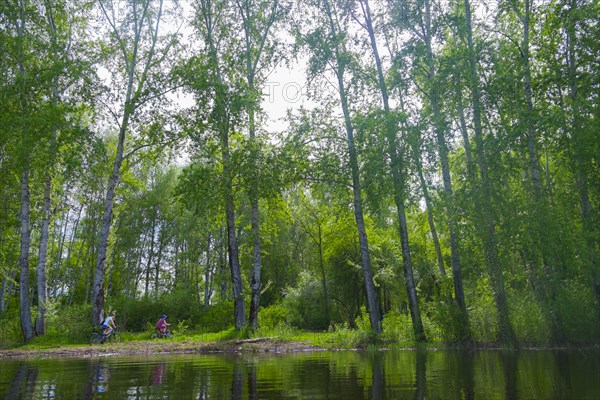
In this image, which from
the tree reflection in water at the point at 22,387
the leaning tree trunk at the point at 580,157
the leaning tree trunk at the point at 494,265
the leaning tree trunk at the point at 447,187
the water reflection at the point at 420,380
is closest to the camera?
the water reflection at the point at 420,380

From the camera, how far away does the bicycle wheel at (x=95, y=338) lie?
2064cm

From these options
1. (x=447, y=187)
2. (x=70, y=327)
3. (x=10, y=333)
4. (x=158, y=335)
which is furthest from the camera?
(x=158, y=335)

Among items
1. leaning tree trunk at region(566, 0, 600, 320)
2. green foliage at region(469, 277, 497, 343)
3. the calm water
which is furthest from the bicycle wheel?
leaning tree trunk at region(566, 0, 600, 320)

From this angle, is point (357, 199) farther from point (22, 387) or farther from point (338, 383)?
point (22, 387)

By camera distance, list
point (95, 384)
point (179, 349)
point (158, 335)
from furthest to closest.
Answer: point (158, 335)
point (179, 349)
point (95, 384)

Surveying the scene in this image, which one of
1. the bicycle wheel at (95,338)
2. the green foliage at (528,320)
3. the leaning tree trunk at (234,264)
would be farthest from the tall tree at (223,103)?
the green foliage at (528,320)

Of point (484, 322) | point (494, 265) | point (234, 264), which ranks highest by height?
point (234, 264)

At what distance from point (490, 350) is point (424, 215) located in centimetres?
1560

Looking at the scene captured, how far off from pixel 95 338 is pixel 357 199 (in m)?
13.7

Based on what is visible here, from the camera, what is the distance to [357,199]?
20156 millimetres

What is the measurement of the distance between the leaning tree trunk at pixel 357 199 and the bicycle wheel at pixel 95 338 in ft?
40.7

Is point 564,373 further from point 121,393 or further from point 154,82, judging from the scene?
point 154,82

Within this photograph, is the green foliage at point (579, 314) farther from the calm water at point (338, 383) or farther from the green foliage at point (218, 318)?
the green foliage at point (218, 318)

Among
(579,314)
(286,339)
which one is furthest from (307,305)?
(579,314)
